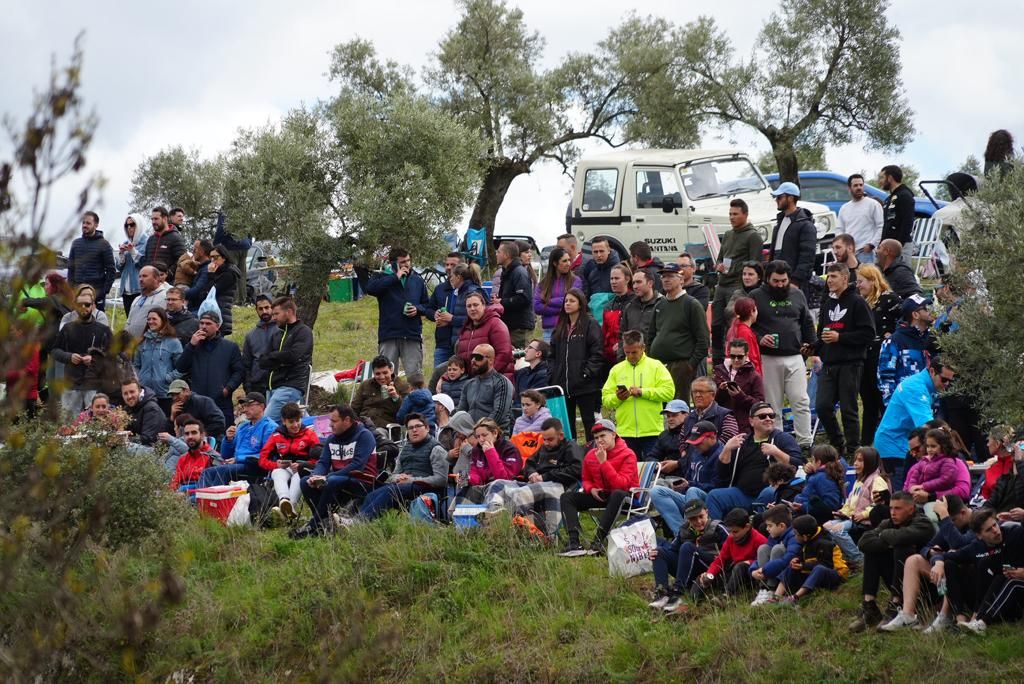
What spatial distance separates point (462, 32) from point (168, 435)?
63.2ft

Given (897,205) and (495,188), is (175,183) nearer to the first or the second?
(495,188)

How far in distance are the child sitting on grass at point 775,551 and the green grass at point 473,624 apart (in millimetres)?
223

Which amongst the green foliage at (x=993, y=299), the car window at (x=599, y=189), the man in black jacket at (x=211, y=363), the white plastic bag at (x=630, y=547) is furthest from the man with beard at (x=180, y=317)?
the green foliage at (x=993, y=299)

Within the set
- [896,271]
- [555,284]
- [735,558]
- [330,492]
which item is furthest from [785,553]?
[555,284]

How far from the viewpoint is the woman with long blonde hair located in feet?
45.9

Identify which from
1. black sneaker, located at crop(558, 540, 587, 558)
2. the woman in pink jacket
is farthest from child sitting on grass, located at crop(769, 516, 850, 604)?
black sneaker, located at crop(558, 540, 587, 558)

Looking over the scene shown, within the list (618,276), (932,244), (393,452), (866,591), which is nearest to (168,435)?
(393,452)

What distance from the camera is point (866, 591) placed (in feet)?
34.3

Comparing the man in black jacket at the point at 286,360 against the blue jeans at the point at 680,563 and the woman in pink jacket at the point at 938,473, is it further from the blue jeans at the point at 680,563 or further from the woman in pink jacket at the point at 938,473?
the woman in pink jacket at the point at 938,473

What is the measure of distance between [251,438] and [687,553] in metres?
5.27

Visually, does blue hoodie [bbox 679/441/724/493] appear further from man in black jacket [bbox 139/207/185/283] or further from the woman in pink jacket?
man in black jacket [bbox 139/207/185/283]

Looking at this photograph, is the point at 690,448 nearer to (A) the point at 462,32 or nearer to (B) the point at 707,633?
(B) the point at 707,633

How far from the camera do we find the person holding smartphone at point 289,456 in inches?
552

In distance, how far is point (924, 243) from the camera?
821 inches
